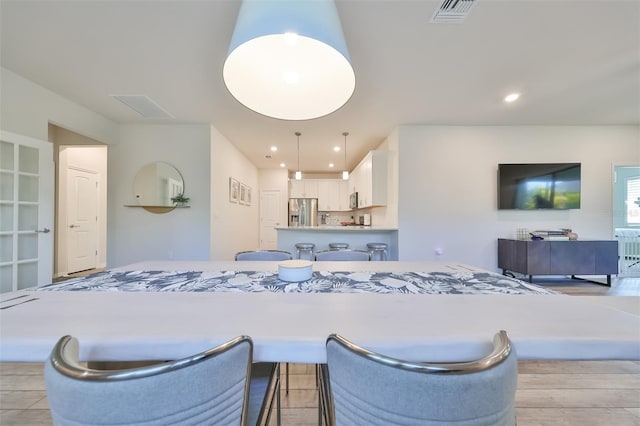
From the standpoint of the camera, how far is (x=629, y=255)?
4133 mm

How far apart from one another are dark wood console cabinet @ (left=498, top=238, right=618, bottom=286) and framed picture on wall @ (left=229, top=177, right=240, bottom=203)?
4952 mm

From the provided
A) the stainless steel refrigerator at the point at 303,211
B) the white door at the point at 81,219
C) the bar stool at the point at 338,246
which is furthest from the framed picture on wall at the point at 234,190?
the white door at the point at 81,219

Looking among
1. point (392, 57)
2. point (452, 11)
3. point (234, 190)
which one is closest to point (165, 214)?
point (234, 190)

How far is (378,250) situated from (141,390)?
3548 mm

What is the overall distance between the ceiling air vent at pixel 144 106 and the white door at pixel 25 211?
1009mm

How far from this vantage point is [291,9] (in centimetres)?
90

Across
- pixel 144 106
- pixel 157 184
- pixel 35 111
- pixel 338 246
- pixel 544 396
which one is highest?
pixel 144 106

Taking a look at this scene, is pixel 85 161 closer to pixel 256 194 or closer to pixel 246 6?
pixel 256 194

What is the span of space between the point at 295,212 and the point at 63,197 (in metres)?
4.71

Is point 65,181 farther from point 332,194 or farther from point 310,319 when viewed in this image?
point 310,319

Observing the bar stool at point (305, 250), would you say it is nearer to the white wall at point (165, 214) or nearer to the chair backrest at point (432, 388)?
the white wall at point (165, 214)

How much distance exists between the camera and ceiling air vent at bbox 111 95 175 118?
311 centimetres

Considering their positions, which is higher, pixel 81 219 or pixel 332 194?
pixel 332 194

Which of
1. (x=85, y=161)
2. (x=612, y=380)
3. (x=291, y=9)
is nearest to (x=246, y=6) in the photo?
(x=291, y=9)
